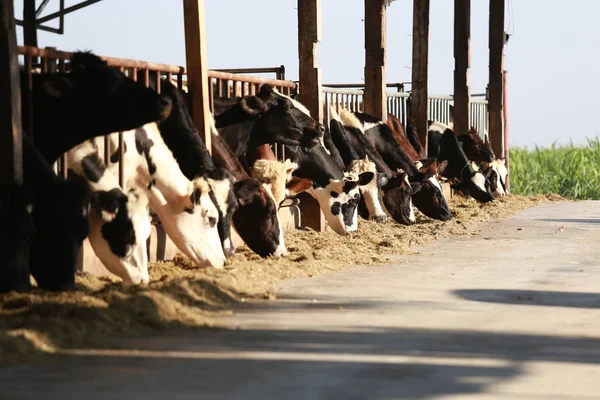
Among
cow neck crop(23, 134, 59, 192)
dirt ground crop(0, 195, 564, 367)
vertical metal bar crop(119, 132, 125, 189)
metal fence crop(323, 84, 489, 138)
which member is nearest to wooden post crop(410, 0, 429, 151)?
metal fence crop(323, 84, 489, 138)

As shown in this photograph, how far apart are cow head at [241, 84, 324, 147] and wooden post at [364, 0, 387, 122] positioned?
13.0 ft

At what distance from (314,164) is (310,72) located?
3.73ft

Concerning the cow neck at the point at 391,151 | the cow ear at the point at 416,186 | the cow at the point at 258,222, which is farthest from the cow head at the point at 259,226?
the cow neck at the point at 391,151

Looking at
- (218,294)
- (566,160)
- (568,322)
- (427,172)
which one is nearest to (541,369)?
(568,322)

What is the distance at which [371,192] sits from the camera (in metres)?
13.4

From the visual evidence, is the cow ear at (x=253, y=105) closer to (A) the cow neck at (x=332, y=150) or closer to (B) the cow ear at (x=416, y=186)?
(A) the cow neck at (x=332, y=150)

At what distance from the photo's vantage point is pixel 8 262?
6480 mm

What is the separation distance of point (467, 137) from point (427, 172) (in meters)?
5.36

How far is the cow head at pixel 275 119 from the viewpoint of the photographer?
1073 centimetres

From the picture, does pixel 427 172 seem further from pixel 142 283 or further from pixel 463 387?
pixel 463 387

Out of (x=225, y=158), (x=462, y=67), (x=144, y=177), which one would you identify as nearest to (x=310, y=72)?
(x=225, y=158)

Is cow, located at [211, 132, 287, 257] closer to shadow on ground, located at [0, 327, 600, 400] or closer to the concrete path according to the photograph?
the concrete path

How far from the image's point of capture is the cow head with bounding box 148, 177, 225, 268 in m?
8.43

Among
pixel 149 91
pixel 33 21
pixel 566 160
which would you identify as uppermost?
pixel 33 21
